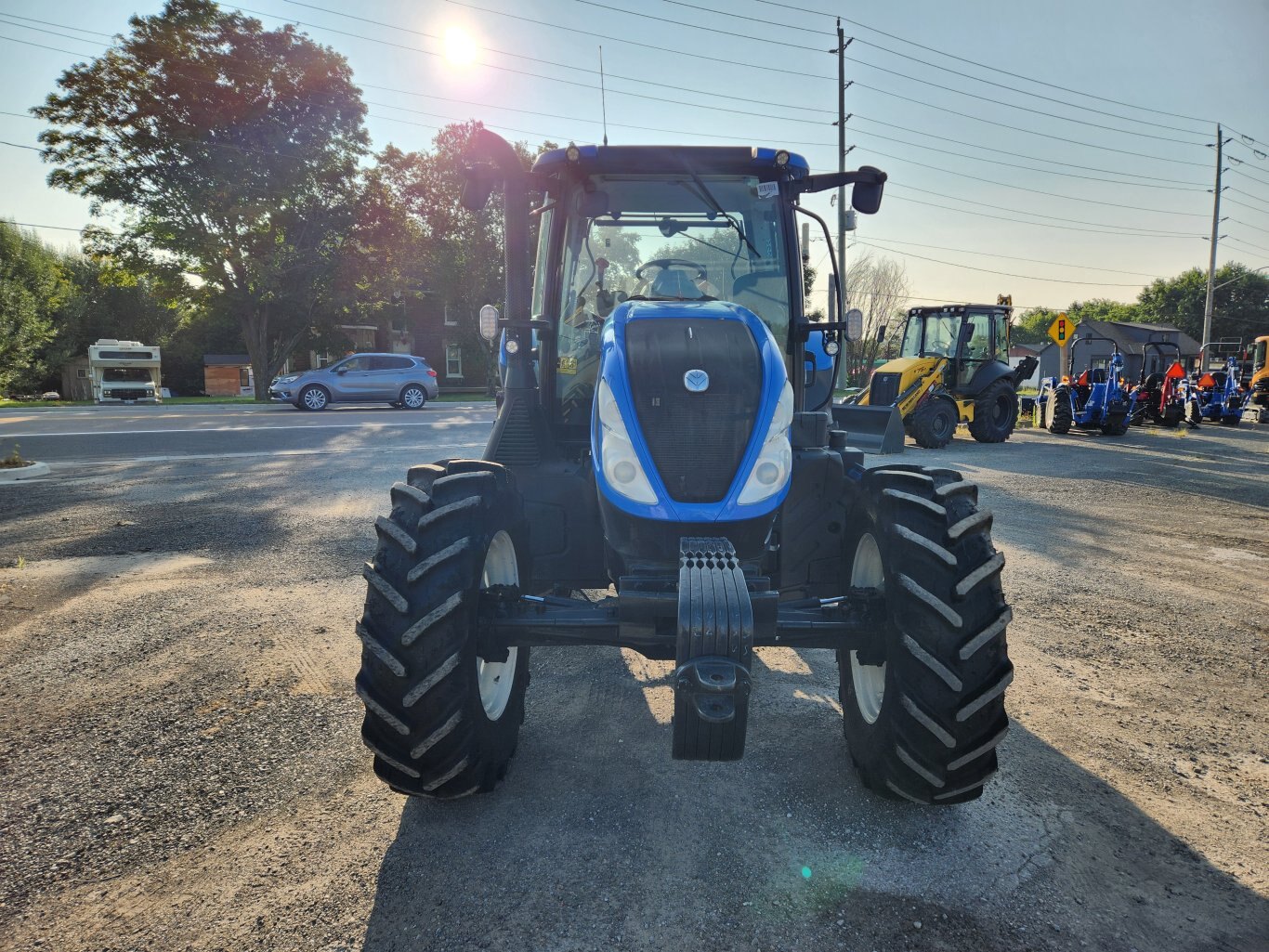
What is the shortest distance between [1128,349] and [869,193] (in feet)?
149

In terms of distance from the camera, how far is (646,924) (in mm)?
2182

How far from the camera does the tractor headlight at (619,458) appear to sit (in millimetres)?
2695

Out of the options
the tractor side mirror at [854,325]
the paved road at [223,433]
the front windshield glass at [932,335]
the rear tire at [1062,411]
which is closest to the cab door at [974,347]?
the front windshield glass at [932,335]

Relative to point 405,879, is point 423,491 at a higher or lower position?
higher

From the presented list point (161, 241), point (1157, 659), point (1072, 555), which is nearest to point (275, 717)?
point (1157, 659)

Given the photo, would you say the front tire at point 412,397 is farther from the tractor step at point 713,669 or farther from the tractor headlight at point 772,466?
the tractor step at point 713,669

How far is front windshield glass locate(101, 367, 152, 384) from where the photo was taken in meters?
33.8

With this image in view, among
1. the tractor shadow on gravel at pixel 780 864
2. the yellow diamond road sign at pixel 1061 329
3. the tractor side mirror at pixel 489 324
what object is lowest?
the tractor shadow on gravel at pixel 780 864

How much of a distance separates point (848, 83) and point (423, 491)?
31.6 meters

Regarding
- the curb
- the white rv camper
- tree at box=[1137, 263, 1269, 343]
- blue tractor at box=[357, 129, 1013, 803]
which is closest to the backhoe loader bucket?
blue tractor at box=[357, 129, 1013, 803]

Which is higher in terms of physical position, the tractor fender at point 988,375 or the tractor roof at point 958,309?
the tractor roof at point 958,309

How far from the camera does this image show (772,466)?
2740 mm

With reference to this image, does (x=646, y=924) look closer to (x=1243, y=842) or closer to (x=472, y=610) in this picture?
(x=472, y=610)

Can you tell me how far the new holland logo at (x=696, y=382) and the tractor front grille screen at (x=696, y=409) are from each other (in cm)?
1
